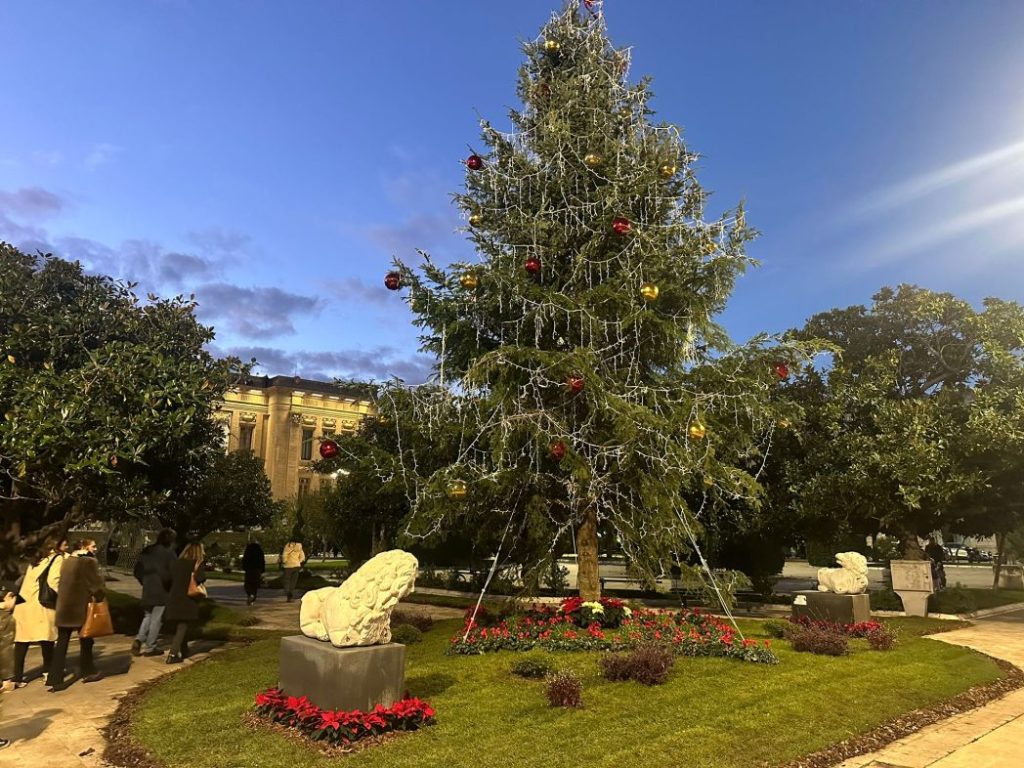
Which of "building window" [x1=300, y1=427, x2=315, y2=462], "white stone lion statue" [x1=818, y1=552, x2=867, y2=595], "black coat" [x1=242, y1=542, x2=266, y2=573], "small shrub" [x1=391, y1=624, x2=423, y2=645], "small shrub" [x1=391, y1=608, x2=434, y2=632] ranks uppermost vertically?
"building window" [x1=300, y1=427, x2=315, y2=462]

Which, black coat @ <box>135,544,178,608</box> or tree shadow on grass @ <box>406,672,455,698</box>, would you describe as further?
black coat @ <box>135,544,178,608</box>

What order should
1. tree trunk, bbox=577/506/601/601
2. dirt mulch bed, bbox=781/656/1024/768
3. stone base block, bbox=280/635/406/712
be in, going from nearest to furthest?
dirt mulch bed, bbox=781/656/1024/768, stone base block, bbox=280/635/406/712, tree trunk, bbox=577/506/601/601

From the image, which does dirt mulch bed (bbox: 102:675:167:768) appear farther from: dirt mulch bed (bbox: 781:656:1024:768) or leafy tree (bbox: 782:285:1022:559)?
leafy tree (bbox: 782:285:1022:559)

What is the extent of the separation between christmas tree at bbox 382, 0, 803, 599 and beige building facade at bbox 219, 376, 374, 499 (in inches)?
2082

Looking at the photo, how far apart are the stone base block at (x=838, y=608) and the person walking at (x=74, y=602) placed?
12.2m

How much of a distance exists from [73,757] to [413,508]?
610 cm

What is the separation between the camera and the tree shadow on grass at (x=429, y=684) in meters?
7.89

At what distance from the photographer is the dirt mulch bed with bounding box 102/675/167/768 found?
5.76m

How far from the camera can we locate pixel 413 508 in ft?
37.8

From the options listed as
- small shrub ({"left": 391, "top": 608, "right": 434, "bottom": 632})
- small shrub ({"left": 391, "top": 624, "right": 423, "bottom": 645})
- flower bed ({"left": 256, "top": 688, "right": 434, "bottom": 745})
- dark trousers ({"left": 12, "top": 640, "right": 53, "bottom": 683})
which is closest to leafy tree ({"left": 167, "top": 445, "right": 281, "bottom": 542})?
small shrub ({"left": 391, "top": 608, "right": 434, "bottom": 632})

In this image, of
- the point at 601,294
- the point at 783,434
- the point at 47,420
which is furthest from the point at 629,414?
the point at 783,434

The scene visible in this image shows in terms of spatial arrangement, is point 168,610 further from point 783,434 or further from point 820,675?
point 783,434

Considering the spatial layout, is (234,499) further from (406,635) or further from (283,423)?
(283,423)

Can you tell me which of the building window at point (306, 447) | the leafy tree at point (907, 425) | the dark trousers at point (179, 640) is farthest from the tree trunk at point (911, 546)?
the building window at point (306, 447)
